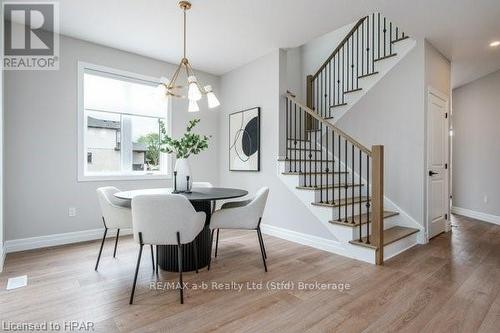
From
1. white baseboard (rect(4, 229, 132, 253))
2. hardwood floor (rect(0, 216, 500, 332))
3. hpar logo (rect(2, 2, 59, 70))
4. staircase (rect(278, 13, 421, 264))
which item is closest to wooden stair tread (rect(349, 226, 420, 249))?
staircase (rect(278, 13, 421, 264))

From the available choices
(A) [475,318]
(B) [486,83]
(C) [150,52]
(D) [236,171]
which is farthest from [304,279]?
(B) [486,83]

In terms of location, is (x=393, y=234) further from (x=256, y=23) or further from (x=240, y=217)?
(x=256, y=23)

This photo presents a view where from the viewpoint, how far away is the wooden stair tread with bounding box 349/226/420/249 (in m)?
2.96

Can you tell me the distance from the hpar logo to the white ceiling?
161mm

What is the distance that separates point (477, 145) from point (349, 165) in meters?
2.70

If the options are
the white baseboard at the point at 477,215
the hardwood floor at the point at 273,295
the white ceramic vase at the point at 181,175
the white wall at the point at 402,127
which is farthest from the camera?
the white baseboard at the point at 477,215

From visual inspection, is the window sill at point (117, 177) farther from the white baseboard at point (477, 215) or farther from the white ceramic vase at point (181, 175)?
the white baseboard at point (477, 215)

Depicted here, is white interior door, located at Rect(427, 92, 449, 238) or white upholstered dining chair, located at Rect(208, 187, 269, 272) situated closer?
white upholstered dining chair, located at Rect(208, 187, 269, 272)

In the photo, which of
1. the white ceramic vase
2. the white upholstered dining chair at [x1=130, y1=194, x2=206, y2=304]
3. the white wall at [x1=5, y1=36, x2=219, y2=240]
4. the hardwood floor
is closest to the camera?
the hardwood floor

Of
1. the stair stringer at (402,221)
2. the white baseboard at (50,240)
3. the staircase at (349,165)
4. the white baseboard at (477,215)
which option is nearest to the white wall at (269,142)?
the staircase at (349,165)

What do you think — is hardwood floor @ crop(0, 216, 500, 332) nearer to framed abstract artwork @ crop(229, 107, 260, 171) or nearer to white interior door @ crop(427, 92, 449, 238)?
white interior door @ crop(427, 92, 449, 238)

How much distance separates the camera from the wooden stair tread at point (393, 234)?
116 inches

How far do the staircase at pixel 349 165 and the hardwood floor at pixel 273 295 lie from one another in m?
0.29

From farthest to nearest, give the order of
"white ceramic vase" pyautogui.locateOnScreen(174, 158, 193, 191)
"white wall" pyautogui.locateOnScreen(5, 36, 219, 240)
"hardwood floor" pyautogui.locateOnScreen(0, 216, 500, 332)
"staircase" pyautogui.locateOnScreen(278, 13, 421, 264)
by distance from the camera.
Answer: "white wall" pyautogui.locateOnScreen(5, 36, 219, 240), "staircase" pyautogui.locateOnScreen(278, 13, 421, 264), "white ceramic vase" pyautogui.locateOnScreen(174, 158, 193, 191), "hardwood floor" pyautogui.locateOnScreen(0, 216, 500, 332)
